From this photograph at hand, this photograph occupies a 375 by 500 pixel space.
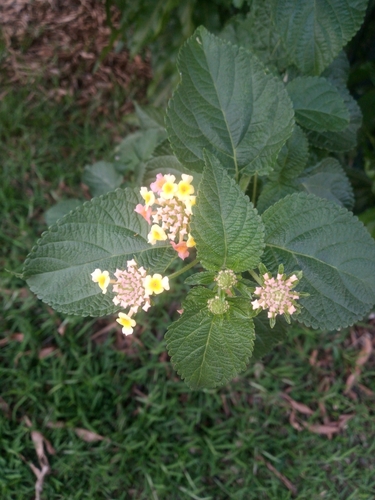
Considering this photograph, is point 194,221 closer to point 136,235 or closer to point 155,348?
point 136,235

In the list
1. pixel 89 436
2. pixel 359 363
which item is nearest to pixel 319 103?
pixel 359 363

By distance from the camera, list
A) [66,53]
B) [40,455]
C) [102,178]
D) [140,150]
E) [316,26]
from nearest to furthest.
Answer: [316,26]
[140,150]
[102,178]
[40,455]
[66,53]

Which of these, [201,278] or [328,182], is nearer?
[201,278]

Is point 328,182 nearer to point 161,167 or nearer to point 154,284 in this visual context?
point 161,167

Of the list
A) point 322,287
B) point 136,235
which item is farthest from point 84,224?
point 322,287

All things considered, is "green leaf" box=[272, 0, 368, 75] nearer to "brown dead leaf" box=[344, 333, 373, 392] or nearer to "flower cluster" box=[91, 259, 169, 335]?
"flower cluster" box=[91, 259, 169, 335]

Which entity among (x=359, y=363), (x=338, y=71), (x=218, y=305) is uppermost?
(x=338, y=71)

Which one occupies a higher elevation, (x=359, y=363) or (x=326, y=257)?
(x=326, y=257)

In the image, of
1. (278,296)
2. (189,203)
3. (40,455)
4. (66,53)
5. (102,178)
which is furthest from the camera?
(66,53)
